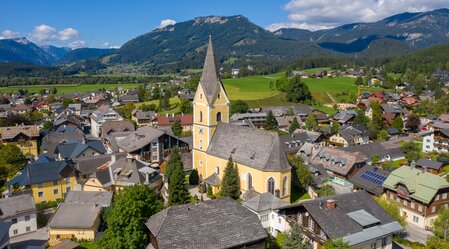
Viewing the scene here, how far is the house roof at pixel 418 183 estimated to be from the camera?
39.8 m

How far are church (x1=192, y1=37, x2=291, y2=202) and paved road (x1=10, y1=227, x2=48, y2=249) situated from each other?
1935 cm

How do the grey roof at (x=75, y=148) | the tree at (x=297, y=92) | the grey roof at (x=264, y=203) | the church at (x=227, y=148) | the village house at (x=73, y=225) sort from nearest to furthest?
the grey roof at (x=264, y=203), the village house at (x=73, y=225), the church at (x=227, y=148), the grey roof at (x=75, y=148), the tree at (x=297, y=92)

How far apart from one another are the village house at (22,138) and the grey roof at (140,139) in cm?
1978

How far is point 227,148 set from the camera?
45.3m

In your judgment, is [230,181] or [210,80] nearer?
[230,181]

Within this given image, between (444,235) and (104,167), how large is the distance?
3964 cm

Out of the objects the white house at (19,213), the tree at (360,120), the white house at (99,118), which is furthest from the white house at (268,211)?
the tree at (360,120)

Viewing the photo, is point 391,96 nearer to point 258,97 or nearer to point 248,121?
point 258,97

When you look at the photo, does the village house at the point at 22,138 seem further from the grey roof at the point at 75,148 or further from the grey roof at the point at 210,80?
the grey roof at the point at 210,80

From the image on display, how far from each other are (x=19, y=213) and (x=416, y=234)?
41.9 metres

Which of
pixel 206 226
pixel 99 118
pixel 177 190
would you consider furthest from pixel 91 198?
pixel 99 118

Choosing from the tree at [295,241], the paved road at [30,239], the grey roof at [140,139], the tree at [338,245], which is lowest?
the paved road at [30,239]

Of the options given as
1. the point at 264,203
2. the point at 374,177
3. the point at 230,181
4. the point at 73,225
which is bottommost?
the point at 73,225

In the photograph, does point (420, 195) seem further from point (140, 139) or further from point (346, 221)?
point (140, 139)
